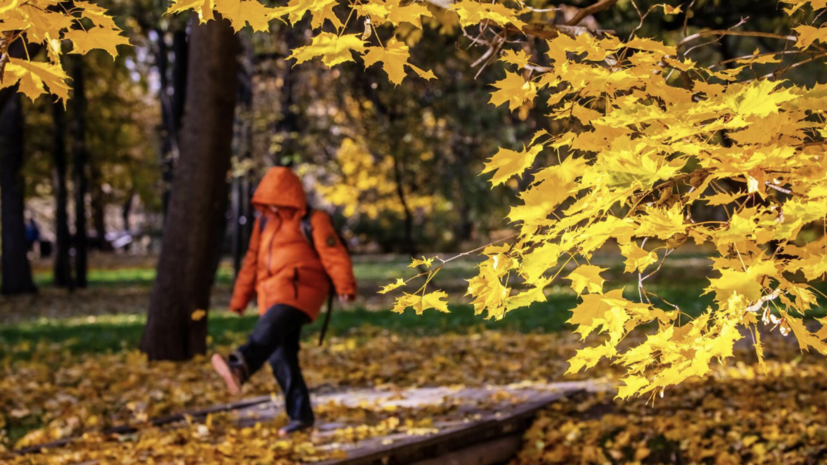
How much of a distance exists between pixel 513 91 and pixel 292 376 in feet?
9.67

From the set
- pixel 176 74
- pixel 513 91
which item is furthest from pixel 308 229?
pixel 176 74

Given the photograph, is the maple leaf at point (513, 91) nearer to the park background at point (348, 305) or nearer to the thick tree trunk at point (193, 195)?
the park background at point (348, 305)

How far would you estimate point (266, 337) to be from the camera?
519cm

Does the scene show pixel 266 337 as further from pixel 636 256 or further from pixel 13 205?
pixel 13 205

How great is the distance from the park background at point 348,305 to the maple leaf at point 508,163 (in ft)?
3.87

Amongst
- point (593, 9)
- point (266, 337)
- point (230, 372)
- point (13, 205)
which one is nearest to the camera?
point (593, 9)

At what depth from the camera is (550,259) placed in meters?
2.67

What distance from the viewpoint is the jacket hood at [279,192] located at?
17.7ft

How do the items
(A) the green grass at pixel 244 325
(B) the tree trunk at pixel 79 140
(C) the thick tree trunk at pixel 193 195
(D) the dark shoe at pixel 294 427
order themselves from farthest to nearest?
(B) the tree trunk at pixel 79 140, (A) the green grass at pixel 244 325, (C) the thick tree trunk at pixel 193 195, (D) the dark shoe at pixel 294 427

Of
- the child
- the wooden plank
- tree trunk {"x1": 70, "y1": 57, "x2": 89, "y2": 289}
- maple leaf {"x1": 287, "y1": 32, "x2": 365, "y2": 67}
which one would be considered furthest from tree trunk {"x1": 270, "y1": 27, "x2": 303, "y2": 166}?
maple leaf {"x1": 287, "y1": 32, "x2": 365, "y2": 67}

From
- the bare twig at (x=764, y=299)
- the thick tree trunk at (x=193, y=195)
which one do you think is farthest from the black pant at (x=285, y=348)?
the thick tree trunk at (x=193, y=195)

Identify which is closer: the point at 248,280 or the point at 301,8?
the point at 301,8

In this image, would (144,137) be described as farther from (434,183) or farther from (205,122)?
(205,122)

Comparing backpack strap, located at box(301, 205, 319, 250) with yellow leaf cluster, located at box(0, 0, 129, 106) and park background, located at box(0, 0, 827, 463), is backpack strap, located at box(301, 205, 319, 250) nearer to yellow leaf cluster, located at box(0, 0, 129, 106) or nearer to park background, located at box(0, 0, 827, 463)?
park background, located at box(0, 0, 827, 463)
